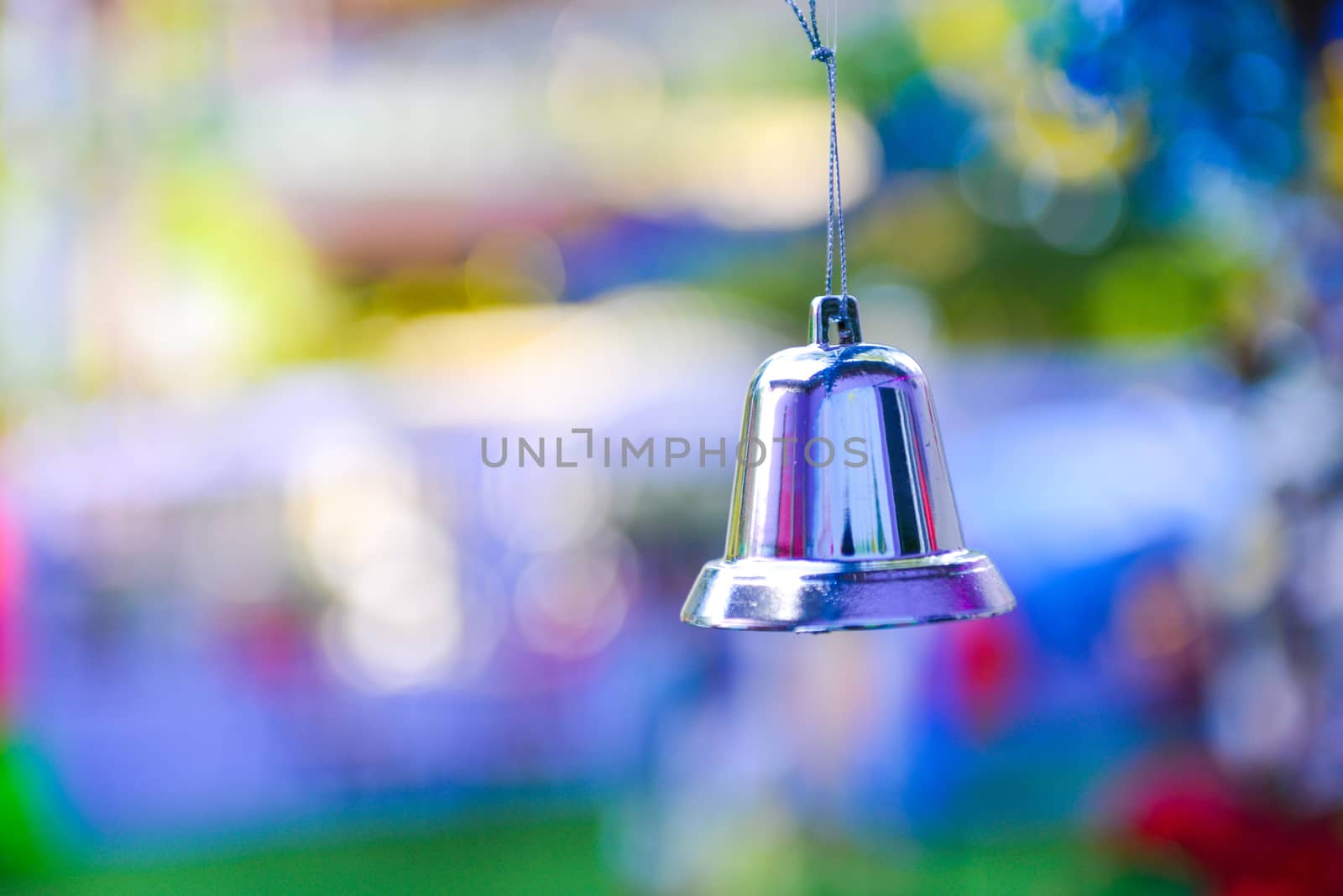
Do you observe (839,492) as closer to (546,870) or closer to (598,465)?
(546,870)

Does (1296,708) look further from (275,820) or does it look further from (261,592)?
(261,592)

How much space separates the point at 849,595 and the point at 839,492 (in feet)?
0.59

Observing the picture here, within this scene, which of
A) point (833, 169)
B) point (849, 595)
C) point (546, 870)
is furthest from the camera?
point (546, 870)

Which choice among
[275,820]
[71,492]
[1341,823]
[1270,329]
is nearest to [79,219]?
[71,492]

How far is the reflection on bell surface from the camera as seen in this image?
1.71 m

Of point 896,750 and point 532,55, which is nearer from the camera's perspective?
point 896,750

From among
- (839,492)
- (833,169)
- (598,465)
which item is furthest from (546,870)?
(833,169)

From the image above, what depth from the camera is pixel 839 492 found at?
5.85 feet

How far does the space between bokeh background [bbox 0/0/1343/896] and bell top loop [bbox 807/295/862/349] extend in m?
2.97

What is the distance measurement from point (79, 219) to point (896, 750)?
6688 mm

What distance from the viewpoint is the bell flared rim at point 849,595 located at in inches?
64.0

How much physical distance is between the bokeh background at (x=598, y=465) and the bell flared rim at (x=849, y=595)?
10.2ft

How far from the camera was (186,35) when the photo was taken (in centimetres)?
999

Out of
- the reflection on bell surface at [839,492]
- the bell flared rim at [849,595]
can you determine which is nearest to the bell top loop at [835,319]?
the reflection on bell surface at [839,492]
